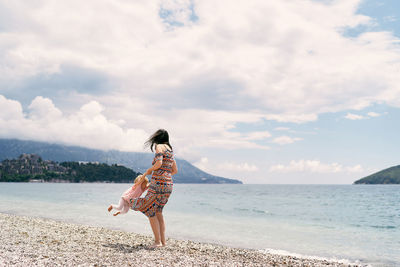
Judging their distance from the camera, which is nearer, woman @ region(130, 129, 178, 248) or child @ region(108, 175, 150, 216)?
woman @ region(130, 129, 178, 248)

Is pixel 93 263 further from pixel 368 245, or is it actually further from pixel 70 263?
pixel 368 245

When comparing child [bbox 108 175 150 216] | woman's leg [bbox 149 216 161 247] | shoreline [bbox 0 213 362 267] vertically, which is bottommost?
shoreline [bbox 0 213 362 267]

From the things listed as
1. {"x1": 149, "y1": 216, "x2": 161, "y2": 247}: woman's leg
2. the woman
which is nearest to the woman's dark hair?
the woman

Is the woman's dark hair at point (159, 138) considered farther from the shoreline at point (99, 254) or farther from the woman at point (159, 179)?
the shoreline at point (99, 254)

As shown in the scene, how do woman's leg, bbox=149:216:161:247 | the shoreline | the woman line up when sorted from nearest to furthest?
1. the shoreline
2. the woman
3. woman's leg, bbox=149:216:161:247

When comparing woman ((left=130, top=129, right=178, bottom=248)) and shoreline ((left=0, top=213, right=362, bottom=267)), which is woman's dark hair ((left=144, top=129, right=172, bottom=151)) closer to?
woman ((left=130, top=129, right=178, bottom=248))

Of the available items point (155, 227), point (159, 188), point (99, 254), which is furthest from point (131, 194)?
point (99, 254)

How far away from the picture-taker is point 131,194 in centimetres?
891

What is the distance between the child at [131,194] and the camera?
879cm

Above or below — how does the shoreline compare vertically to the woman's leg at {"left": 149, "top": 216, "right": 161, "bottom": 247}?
below

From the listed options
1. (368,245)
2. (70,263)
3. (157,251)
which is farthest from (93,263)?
(368,245)

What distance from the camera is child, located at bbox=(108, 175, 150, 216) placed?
8789 mm

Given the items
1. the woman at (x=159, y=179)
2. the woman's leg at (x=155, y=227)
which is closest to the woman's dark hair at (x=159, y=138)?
the woman at (x=159, y=179)

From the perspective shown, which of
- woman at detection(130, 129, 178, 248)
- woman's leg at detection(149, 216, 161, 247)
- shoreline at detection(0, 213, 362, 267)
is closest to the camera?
shoreline at detection(0, 213, 362, 267)
